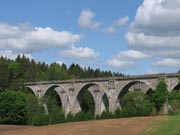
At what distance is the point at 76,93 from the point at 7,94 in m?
19.1

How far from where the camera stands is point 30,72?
138000mm

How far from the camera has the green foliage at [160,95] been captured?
276 ft

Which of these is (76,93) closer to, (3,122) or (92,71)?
(3,122)

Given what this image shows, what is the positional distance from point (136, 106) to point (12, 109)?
2468 cm

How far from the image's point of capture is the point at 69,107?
108m

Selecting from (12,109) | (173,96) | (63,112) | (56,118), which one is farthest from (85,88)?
(173,96)

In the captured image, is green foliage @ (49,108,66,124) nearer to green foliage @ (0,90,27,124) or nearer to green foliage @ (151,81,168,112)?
green foliage @ (0,90,27,124)

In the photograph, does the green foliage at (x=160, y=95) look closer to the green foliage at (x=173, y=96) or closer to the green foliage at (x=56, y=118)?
the green foliage at (x=173, y=96)

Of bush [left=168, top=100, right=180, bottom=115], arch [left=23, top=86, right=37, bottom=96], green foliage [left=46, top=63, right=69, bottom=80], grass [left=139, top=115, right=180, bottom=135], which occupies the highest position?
green foliage [left=46, top=63, right=69, bottom=80]

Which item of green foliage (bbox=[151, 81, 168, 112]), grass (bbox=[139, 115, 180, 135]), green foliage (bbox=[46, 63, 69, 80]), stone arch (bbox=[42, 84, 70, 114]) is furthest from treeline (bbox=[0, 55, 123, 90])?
grass (bbox=[139, 115, 180, 135])

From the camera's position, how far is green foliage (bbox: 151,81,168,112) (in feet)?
276

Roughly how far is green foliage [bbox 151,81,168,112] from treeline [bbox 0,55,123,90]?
124 feet

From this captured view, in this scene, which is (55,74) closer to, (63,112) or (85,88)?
(85,88)

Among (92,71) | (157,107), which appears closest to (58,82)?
(157,107)
